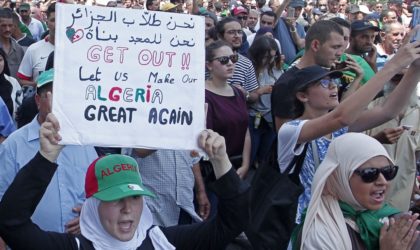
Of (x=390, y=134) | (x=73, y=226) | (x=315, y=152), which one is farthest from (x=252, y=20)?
Answer: (x=73, y=226)

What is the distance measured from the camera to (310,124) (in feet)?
11.7

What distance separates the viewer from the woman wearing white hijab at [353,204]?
2.98 metres

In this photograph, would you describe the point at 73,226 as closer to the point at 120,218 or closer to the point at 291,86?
the point at 120,218

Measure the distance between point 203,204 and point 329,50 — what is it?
1.44m

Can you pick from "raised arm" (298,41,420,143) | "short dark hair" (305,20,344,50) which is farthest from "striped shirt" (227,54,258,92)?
"raised arm" (298,41,420,143)

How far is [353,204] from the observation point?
3072 millimetres

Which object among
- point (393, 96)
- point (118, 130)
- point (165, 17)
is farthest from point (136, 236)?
point (393, 96)

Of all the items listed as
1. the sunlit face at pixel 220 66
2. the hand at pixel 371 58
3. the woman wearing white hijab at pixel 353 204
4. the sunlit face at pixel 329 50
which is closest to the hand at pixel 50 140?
the woman wearing white hijab at pixel 353 204

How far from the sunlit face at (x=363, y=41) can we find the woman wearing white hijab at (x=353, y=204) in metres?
3.94

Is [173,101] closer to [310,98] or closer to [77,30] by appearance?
[77,30]

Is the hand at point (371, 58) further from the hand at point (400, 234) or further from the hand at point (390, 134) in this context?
the hand at point (400, 234)

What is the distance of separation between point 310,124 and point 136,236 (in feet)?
3.62

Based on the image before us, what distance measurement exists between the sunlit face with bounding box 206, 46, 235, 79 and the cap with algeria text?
2935 mm

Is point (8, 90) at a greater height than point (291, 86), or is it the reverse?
point (291, 86)
